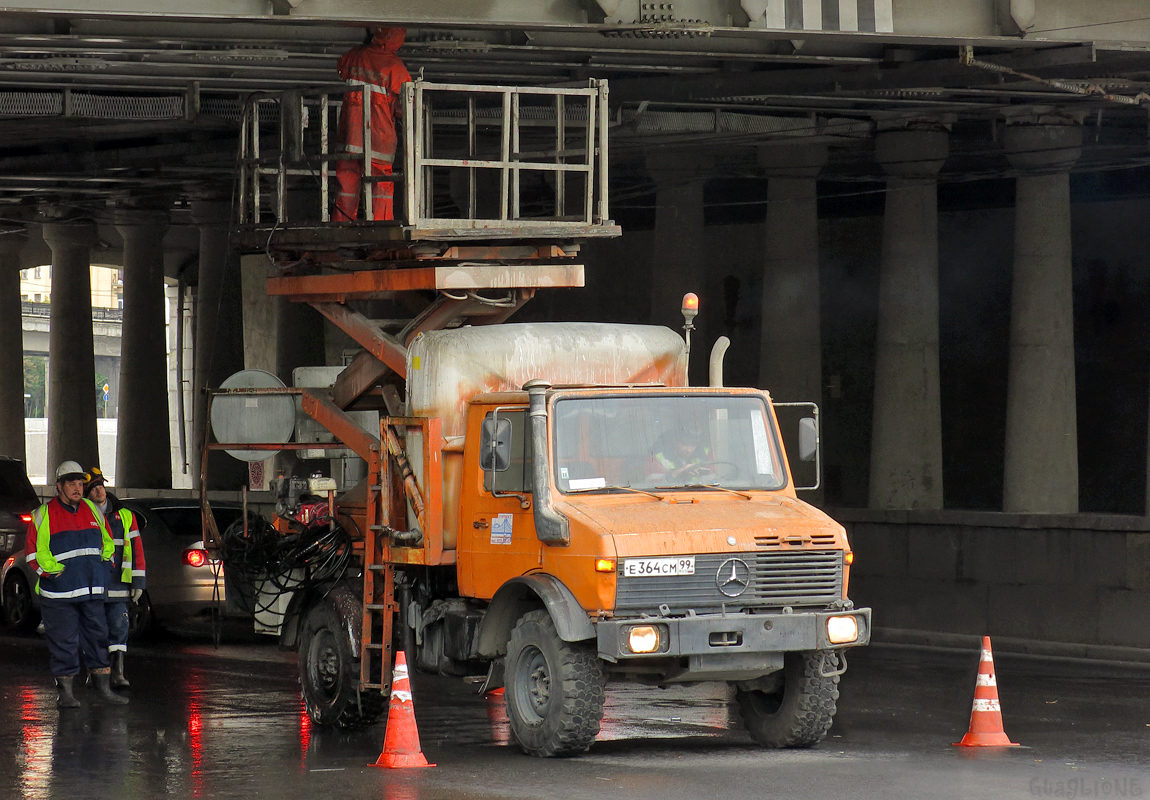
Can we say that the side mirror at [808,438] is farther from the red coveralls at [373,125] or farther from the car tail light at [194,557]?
the car tail light at [194,557]

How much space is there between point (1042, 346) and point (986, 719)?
44.4ft

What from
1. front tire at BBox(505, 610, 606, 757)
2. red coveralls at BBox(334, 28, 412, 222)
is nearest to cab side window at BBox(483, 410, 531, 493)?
front tire at BBox(505, 610, 606, 757)

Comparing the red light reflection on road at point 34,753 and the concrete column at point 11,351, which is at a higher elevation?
the concrete column at point 11,351

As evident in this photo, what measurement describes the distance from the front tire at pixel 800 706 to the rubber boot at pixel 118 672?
235 inches

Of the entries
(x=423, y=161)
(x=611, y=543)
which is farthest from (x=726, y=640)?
(x=423, y=161)

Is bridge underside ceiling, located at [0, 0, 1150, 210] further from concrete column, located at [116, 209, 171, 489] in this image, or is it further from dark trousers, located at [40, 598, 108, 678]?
concrete column, located at [116, 209, 171, 489]

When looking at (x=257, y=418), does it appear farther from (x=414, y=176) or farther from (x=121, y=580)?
(x=414, y=176)

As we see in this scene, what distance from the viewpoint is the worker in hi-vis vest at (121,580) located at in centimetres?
1345

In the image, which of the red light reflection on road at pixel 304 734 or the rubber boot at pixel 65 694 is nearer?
the red light reflection on road at pixel 304 734

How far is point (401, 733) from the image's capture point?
9.66m

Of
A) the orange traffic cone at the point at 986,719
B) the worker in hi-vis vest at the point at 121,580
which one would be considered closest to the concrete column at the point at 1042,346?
the orange traffic cone at the point at 986,719

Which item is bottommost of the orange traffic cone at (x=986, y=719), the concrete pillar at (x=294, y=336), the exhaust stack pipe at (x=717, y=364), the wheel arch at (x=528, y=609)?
the orange traffic cone at (x=986, y=719)

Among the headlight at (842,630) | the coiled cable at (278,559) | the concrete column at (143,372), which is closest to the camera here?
the headlight at (842,630)

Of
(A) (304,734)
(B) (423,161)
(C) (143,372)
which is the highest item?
(B) (423,161)
